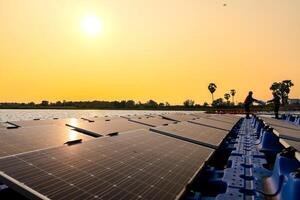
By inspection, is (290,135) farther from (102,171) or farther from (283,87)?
(283,87)

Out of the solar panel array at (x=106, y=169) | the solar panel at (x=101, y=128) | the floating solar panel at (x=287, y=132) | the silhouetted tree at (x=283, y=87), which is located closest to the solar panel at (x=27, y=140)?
the solar panel array at (x=106, y=169)

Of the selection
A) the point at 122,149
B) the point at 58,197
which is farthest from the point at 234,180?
the point at 58,197

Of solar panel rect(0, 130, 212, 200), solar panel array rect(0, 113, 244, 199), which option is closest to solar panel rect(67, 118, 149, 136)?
solar panel array rect(0, 113, 244, 199)

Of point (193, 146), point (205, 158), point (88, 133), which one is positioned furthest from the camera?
point (88, 133)

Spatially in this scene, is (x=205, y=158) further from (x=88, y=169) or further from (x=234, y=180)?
(x=88, y=169)

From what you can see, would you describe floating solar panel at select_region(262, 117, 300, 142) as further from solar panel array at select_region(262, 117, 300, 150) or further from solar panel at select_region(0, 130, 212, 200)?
solar panel at select_region(0, 130, 212, 200)

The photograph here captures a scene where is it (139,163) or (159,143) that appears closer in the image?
(139,163)

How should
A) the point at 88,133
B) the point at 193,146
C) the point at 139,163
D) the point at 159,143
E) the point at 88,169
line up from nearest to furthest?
the point at 88,169
the point at 139,163
the point at 159,143
the point at 193,146
the point at 88,133

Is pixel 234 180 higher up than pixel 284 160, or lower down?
lower down
